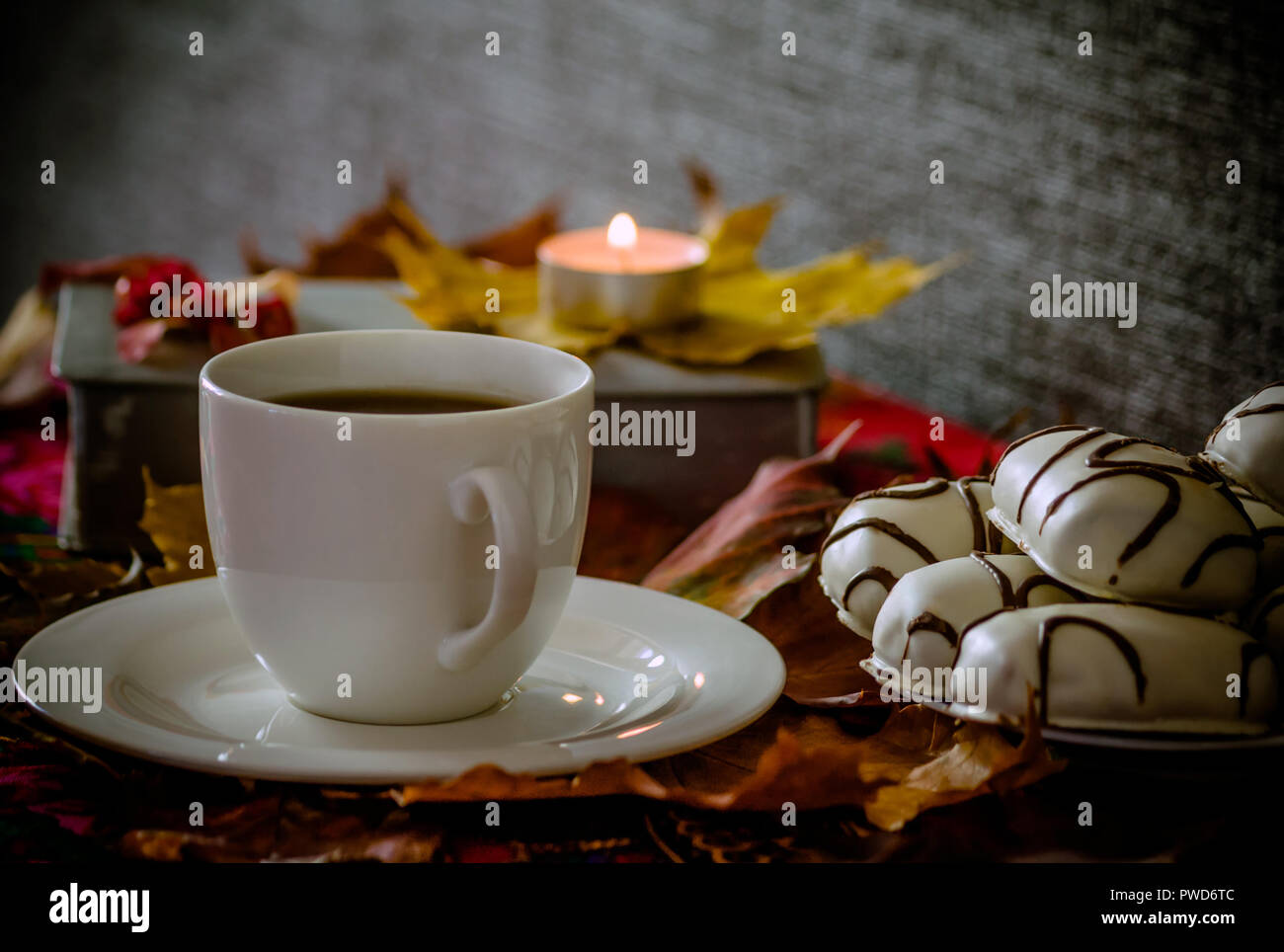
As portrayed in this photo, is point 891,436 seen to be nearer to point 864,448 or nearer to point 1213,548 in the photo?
point 864,448

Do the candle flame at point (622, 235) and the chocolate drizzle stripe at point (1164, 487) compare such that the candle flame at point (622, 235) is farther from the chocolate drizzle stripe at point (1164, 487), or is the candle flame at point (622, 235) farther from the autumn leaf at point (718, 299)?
the chocolate drizzle stripe at point (1164, 487)

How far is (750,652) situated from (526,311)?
32cm

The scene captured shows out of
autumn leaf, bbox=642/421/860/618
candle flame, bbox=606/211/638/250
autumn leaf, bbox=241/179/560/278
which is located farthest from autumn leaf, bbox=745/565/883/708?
autumn leaf, bbox=241/179/560/278

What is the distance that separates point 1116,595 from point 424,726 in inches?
7.1

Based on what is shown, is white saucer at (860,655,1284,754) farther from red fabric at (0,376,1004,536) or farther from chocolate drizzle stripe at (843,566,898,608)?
red fabric at (0,376,1004,536)

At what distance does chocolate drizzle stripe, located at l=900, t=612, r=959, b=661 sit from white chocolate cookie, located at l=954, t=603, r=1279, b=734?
0.02 metres

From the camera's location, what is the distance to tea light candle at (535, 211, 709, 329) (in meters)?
0.60

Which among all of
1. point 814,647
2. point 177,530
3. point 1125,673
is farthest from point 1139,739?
point 177,530

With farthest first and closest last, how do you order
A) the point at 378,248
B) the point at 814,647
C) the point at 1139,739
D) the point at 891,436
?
the point at 378,248 < the point at 891,436 < the point at 814,647 < the point at 1139,739

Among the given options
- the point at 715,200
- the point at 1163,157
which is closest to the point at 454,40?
the point at 715,200

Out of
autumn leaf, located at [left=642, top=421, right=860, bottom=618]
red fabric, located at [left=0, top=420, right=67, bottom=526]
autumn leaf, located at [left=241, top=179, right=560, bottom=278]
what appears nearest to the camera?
autumn leaf, located at [left=642, top=421, right=860, bottom=618]

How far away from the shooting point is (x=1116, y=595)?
321 mm
